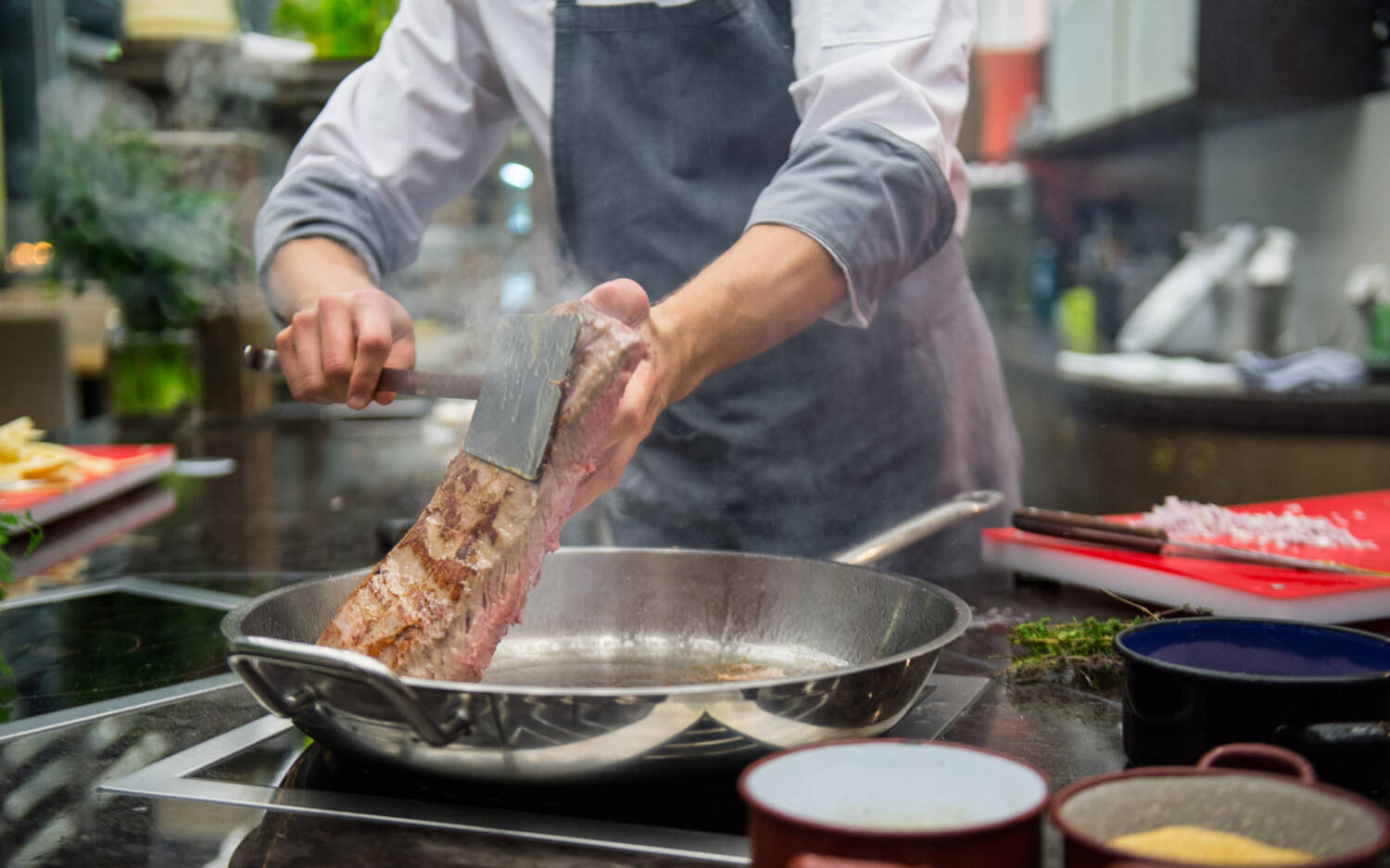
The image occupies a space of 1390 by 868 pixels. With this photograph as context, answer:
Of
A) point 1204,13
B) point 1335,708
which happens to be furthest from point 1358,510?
point 1204,13

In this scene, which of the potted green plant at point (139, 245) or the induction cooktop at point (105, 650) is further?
the potted green plant at point (139, 245)

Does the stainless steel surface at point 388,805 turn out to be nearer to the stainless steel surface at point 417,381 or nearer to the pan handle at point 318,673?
the pan handle at point 318,673

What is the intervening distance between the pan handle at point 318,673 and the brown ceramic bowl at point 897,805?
0.19 m

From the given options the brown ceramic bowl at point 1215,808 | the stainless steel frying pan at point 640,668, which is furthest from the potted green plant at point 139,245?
the brown ceramic bowl at point 1215,808

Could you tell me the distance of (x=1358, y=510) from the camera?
1.39 m

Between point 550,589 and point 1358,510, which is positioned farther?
point 1358,510

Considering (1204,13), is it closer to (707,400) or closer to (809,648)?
(707,400)

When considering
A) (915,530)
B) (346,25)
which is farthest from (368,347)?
(346,25)

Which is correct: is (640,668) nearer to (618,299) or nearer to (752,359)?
(618,299)

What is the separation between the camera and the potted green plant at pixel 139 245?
2273mm

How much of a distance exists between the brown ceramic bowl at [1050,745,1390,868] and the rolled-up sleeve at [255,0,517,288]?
1.06 meters

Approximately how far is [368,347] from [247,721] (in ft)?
0.92

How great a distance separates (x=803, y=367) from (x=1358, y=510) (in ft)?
2.22

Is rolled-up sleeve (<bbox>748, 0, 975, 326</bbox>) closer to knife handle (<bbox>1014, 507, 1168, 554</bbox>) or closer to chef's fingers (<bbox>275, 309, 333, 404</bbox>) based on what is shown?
Result: knife handle (<bbox>1014, 507, 1168, 554</bbox>)
